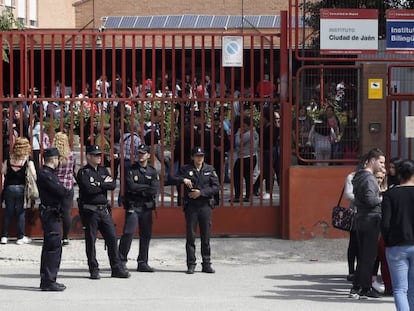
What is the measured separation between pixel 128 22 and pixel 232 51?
30.0 meters

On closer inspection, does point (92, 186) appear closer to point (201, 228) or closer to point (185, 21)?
point (201, 228)

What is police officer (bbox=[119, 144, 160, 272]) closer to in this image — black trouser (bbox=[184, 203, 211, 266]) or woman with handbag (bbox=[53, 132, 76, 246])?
black trouser (bbox=[184, 203, 211, 266])

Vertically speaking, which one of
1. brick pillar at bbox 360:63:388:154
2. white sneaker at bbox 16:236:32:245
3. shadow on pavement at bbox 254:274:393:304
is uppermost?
brick pillar at bbox 360:63:388:154

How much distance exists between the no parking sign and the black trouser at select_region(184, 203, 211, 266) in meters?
2.56

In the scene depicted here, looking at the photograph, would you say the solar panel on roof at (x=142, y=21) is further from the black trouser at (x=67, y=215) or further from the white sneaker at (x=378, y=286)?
the white sneaker at (x=378, y=286)

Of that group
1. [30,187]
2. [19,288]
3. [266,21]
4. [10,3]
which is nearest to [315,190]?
[30,187]

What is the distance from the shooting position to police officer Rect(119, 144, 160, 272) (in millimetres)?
11211

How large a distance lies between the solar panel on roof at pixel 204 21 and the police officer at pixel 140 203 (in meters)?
29.7

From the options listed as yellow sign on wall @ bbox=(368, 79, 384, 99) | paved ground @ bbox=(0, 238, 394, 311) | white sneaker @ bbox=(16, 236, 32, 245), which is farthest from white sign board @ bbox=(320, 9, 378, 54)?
white sneaker @ bbox=(16, 236, 32, 245)

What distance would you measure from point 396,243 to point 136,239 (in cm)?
589

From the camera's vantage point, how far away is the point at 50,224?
1014 centimetres

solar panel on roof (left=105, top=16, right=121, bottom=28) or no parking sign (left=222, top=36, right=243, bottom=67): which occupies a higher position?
solar panel on roof (left=105, top=16, right=121, bottom=28)

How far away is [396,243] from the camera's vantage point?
26.6 ft

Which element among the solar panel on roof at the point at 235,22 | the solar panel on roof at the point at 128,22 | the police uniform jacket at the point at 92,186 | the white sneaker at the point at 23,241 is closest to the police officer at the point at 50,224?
the police uniform jacket at the point at 92,186
